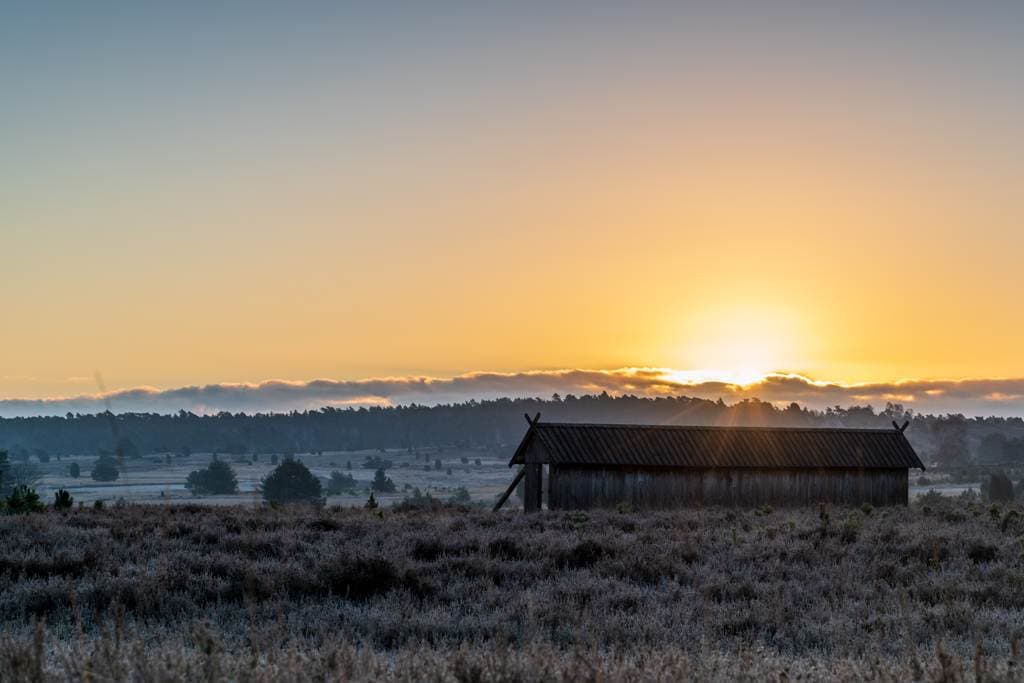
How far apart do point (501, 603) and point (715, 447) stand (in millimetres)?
25872

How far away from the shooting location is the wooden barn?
115ft

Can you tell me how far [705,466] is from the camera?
36.1 meters

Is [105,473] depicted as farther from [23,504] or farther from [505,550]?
[505,550]

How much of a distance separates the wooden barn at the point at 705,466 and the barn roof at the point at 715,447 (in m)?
0.04

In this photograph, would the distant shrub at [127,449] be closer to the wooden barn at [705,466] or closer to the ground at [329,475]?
the ground at [329,475]

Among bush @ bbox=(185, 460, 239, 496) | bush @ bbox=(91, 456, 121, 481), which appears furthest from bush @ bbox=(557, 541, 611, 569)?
bush @ bbox=(91, 456, 121, 481)

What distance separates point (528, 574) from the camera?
15008 millimetres

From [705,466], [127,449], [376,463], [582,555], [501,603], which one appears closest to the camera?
[501,603]

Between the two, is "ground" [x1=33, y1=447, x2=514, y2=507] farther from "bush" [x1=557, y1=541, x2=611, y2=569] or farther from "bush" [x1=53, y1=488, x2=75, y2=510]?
"bush" [x1=557, y1=541, x2=611, y2=569]

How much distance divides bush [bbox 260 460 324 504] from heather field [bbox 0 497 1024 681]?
6320 cm

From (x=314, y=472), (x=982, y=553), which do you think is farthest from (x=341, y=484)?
(x=982, y=553)

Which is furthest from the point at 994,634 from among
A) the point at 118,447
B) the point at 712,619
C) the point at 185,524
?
the point at 118,447

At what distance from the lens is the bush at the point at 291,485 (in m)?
84.2

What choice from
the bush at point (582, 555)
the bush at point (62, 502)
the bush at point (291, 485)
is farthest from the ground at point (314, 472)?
the bush at point (582, 555)
